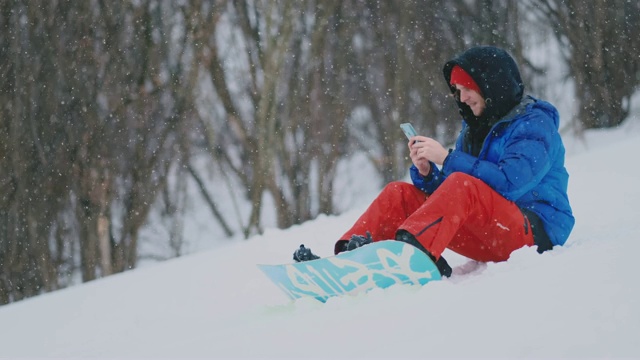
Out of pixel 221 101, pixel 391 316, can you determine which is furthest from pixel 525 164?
pixel 221 101

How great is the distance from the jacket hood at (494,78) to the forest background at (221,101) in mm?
5298

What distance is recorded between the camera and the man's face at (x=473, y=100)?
3.58 meters

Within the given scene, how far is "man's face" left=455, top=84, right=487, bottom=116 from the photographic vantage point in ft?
11.8

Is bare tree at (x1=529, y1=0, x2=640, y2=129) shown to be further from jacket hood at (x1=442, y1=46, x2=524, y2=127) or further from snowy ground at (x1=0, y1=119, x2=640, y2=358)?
jacket hood at (x1=442, y1=46, x2=524, y2=127)

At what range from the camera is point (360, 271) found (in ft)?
10.4

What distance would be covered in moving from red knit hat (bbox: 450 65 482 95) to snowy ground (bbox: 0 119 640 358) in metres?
0.79

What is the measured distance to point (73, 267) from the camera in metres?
8.55

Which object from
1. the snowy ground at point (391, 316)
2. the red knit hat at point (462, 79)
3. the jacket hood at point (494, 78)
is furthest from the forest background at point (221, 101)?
the jacket hood at point (494, 78)

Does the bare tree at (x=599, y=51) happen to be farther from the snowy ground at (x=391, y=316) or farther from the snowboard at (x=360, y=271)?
the snowboard at (x=360, y=271)

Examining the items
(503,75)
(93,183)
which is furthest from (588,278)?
(93,183)

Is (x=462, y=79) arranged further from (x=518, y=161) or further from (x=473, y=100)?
(x=518, y=161)

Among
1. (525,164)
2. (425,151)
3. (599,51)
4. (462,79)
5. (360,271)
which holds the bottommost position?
(360,271)

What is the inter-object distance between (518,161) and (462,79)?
1.75 ft

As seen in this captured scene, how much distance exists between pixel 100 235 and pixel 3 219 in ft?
3.40
